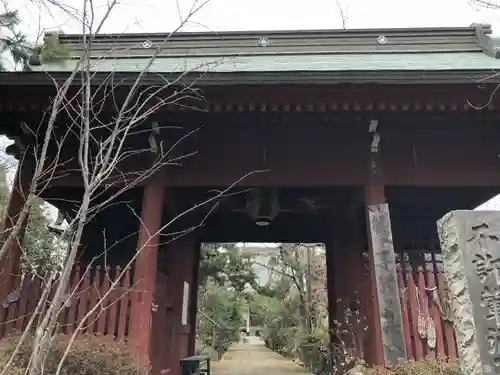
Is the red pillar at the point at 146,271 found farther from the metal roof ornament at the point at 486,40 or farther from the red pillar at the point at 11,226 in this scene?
the metal roof ornament at the point at 486,40

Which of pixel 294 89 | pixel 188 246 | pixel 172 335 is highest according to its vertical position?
pixel 294 89

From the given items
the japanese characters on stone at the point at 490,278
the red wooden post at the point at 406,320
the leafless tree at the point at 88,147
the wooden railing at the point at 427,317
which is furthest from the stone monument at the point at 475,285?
the leafless tree at the point at 88,147

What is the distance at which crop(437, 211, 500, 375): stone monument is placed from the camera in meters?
3.30

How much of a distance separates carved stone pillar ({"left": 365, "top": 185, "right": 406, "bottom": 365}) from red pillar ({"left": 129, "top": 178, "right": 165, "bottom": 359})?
2570 mm

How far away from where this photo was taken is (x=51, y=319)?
8.96 ft

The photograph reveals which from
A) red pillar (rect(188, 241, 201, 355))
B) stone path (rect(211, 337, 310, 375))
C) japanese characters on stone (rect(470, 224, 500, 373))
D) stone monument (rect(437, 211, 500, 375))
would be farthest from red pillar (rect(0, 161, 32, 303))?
stone path (rect(211, 337, 310, 375))

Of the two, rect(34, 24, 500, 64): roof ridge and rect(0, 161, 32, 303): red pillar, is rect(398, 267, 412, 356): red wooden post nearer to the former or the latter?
rect(0, 161, 32, 303): red pillar

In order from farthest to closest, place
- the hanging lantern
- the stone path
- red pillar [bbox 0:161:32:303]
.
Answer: the stone path
the hanging lantern
red pillar [bbox 0:161:32:303]

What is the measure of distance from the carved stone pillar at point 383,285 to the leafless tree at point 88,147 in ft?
6.11

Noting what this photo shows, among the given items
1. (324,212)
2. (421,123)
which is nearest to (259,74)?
(421,123)

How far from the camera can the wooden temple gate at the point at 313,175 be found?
15.8ft

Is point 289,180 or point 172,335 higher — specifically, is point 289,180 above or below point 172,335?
above

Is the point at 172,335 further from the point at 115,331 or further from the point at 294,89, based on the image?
the point at 294,89

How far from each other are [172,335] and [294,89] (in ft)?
15.9
